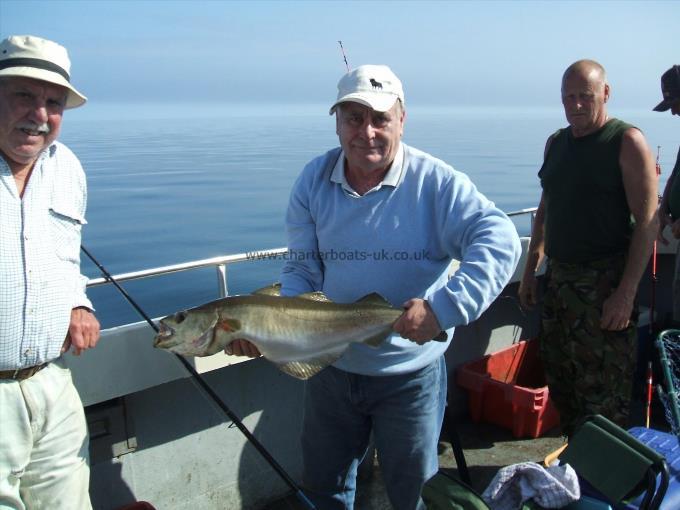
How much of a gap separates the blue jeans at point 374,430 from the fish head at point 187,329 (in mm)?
667

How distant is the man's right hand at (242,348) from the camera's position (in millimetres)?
2760

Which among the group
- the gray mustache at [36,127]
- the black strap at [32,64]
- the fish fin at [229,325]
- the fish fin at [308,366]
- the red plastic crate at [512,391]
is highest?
the black strap at [32,64]

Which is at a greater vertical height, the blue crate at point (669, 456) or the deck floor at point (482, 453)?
the blue crate at point (669, 456)

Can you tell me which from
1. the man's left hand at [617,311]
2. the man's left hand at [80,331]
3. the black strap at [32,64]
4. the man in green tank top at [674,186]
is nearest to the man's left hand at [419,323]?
the man's left hand at [80,331]

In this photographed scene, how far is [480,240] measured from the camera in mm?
2549

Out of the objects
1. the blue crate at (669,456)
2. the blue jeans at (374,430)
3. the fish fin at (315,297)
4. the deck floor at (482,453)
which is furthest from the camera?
the deck floor at (482,453)

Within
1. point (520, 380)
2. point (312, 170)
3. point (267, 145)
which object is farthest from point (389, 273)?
point (267, 145)

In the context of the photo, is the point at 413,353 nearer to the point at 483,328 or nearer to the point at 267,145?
the point at 483,328

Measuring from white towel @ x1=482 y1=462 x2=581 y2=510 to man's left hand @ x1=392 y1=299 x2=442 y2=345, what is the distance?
0.59 metres

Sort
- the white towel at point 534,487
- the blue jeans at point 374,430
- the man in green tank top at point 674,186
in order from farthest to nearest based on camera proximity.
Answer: the man in green tank top at point 674,186 → the blue jeans at point 374,430 → the white towel at point 534,487

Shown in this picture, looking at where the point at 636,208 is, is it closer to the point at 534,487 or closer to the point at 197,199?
the point at 534,487

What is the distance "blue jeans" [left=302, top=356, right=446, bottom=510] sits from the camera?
9.28 ft

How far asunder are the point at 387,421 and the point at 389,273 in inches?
27.3

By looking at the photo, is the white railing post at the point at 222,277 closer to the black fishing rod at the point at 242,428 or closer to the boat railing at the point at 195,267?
the boat railing at the point at 195,267
